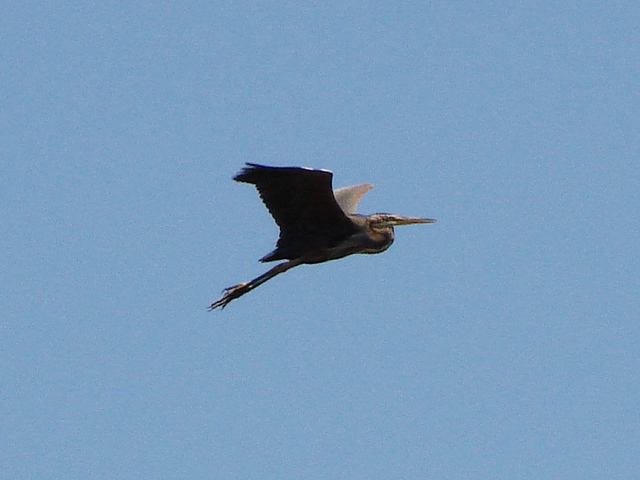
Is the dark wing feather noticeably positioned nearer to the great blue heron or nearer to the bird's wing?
the great blue heron

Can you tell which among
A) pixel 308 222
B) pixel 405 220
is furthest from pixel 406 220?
pixel 308 222

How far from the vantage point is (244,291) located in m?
14.5

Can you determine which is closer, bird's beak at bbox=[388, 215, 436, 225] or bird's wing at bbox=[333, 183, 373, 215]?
bird's beak at bbox=[388, 215, 436, 225]

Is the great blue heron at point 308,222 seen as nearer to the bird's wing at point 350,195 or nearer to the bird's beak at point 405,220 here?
the bird's beak at point 405,220

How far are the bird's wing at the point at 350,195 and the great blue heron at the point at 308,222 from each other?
104 centimetres

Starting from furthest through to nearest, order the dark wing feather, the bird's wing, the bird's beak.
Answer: the bird's wing → the bird's beak → the dark wing feather

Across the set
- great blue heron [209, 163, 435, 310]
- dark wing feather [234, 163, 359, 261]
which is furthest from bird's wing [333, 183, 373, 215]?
dark wing feather [234, 163, 359, 261]

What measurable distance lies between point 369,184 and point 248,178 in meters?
3.53

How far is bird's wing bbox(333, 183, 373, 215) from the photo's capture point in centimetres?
1556

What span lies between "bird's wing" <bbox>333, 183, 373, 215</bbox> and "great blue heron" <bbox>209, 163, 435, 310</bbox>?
104cm

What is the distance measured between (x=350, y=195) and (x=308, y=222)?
2.25 m

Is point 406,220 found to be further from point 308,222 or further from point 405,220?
point 308,222

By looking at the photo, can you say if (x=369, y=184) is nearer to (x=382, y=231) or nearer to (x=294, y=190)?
(x=382, y=231)

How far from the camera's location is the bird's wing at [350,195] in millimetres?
15563
